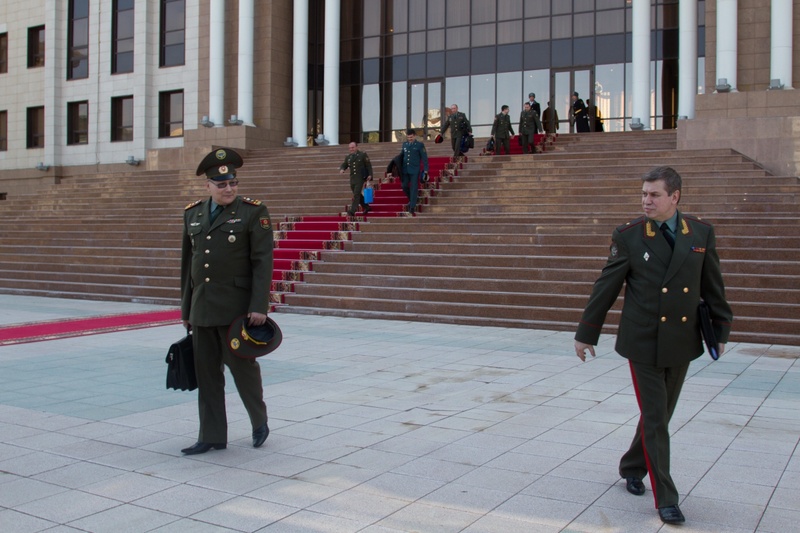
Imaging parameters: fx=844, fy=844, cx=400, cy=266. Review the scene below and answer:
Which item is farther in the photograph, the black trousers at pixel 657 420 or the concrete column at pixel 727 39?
the concrete column at pixel 727 39

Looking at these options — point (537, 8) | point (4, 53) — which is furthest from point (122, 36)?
point (537, 8)

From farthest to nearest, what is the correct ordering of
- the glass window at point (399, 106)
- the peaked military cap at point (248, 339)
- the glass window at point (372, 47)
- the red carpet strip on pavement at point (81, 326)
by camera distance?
the glass window at point (372, 47), the glass window at point (399, 106), the red carpet strip on pavement at point (81, 326), the peaked military cap at point (248, 339)

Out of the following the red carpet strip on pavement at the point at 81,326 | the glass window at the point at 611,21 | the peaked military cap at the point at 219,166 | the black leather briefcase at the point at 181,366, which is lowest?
the red carpet strip on pavement at the point at 81,326

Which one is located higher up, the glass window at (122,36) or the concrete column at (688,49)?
the glass window at (122,36)

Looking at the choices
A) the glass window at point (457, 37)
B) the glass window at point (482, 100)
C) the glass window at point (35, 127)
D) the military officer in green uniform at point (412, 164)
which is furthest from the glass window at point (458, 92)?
the glass window at point (35, 127)

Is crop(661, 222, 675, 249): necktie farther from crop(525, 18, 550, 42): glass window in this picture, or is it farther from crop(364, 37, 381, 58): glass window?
crop(364, 37, 381, 58): glass window

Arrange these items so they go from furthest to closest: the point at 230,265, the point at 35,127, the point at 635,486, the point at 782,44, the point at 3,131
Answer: the point at 3,131, the point at 35,127, the point at 782,44, the point at 230,265, the point at 635,486

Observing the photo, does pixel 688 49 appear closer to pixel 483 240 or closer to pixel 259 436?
pixel 483 240

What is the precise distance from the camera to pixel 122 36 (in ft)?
115

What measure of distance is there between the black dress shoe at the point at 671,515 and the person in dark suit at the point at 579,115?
23.7 m

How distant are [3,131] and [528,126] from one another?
27.1 m

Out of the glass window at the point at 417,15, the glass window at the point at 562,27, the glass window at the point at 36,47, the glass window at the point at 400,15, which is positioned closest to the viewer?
the glass window at the point at 562,27

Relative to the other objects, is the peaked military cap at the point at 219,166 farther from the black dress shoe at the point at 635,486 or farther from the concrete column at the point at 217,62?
the concrete column at the point at 217,62

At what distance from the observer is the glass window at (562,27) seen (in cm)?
2962
